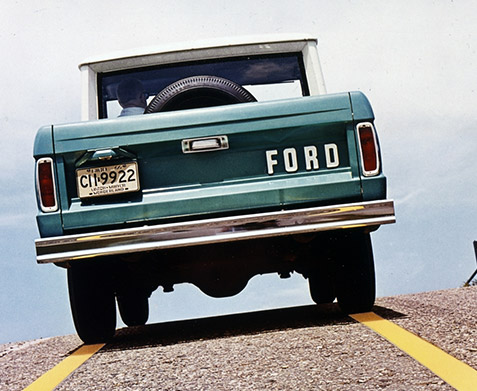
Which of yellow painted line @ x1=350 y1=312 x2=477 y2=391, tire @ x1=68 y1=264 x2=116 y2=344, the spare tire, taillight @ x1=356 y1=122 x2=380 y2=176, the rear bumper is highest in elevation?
the spare tire

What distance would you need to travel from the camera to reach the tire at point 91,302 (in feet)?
19.6

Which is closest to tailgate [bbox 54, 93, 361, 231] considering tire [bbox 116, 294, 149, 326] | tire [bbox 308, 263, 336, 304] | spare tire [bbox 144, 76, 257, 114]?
spare tire [bbox 144, 76, 257, 114]

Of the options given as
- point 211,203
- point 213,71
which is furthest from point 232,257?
point 213,71

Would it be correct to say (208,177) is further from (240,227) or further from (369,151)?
(369,151)

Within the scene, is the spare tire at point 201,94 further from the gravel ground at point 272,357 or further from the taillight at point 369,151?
the gravel ground at point 272,357

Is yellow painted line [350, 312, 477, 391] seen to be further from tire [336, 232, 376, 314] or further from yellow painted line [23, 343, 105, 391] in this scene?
yellow painted line [23, 343, 105, 391]

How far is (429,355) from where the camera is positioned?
13.8 ft

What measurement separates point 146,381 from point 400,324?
2.01 metres

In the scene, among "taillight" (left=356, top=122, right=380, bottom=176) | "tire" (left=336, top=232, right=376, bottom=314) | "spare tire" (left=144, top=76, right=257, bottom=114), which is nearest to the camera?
"taillight" (left=356, top=122, right=380, bottom=176)

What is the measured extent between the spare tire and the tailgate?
33cm

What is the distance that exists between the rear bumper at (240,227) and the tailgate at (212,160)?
5.1 inches

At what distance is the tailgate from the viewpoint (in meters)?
5.46

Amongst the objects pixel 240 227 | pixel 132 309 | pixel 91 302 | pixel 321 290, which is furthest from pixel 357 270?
pixel 132 309

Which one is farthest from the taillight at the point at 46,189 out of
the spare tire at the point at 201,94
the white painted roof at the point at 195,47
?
the white painted roof at the point at 195,47
